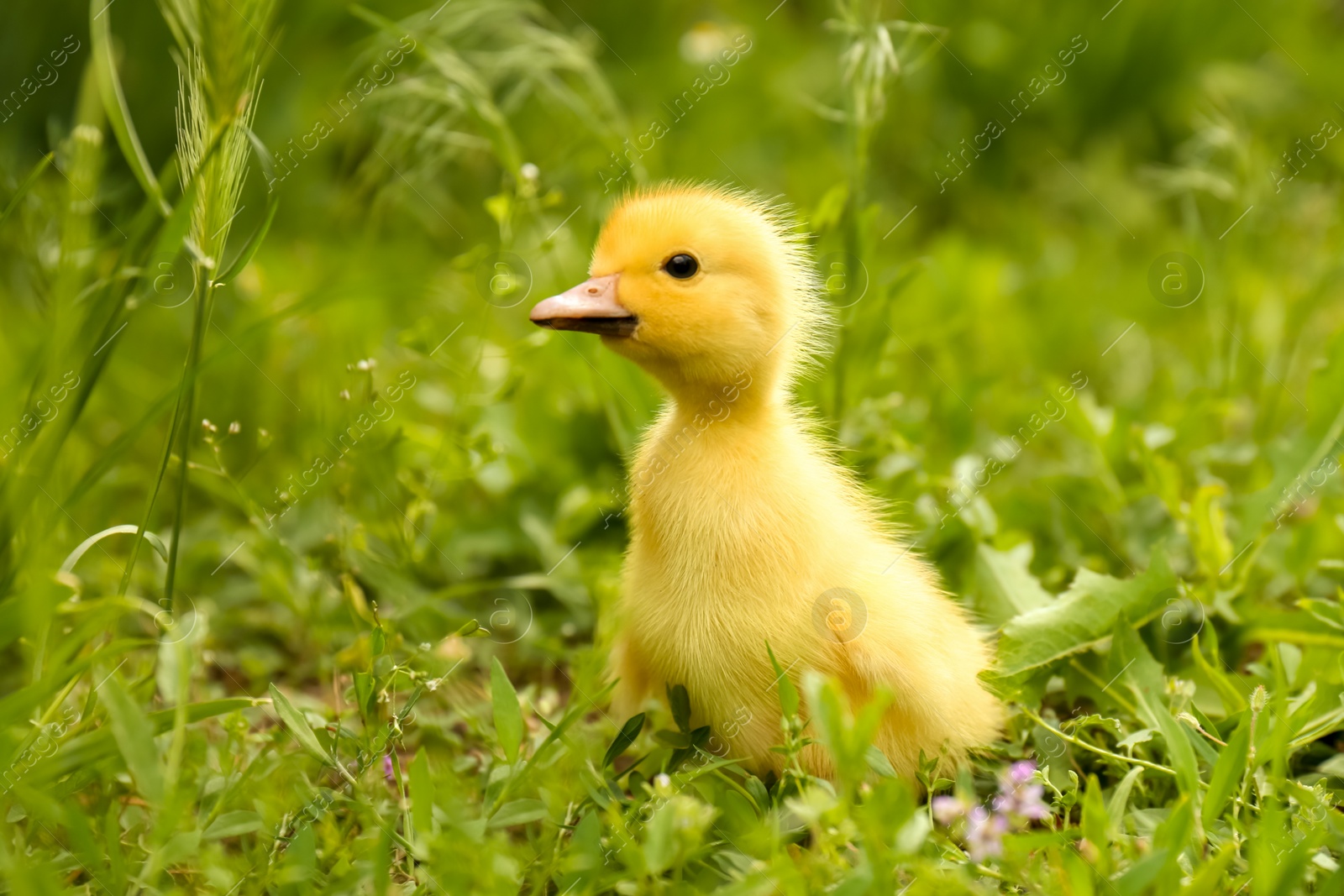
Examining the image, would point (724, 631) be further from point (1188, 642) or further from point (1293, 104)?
point (1293, 104)

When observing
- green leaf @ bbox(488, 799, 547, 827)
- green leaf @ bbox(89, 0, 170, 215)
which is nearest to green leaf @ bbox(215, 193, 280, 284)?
green leaf @ bbox(89, 0, 170, 215)

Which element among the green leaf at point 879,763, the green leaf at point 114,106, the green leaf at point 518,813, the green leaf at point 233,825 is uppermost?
the green leaf at point 114,106

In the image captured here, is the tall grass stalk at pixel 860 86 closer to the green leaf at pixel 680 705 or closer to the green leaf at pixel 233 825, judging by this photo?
the green leaf at pixel 680 705

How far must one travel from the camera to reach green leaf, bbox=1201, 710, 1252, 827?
1.83m

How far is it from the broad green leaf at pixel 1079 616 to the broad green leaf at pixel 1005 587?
16cm

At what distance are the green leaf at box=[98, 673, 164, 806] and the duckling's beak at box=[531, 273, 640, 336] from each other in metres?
0.83

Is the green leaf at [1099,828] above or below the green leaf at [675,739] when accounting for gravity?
above

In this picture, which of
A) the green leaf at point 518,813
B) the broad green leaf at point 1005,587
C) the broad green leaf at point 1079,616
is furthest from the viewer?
the broad green leaf at point 1005,587

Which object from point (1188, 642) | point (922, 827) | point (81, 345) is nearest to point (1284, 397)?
point (1188, 642)

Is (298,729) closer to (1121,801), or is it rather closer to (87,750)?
(87,750)

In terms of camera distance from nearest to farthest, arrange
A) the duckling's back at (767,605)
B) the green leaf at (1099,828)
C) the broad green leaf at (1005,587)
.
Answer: the green leaf at (1099,828) < the duckling's back at (767,605) < the broad green leaf at (1005,587)

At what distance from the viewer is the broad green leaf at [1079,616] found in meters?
2.18

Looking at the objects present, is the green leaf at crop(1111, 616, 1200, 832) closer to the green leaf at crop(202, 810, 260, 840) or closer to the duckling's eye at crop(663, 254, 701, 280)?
the duckling's eye at crop(663, 254, 701, 280)

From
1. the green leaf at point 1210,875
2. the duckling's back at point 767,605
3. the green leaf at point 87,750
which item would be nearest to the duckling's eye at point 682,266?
the duckling's back at point 767,605
